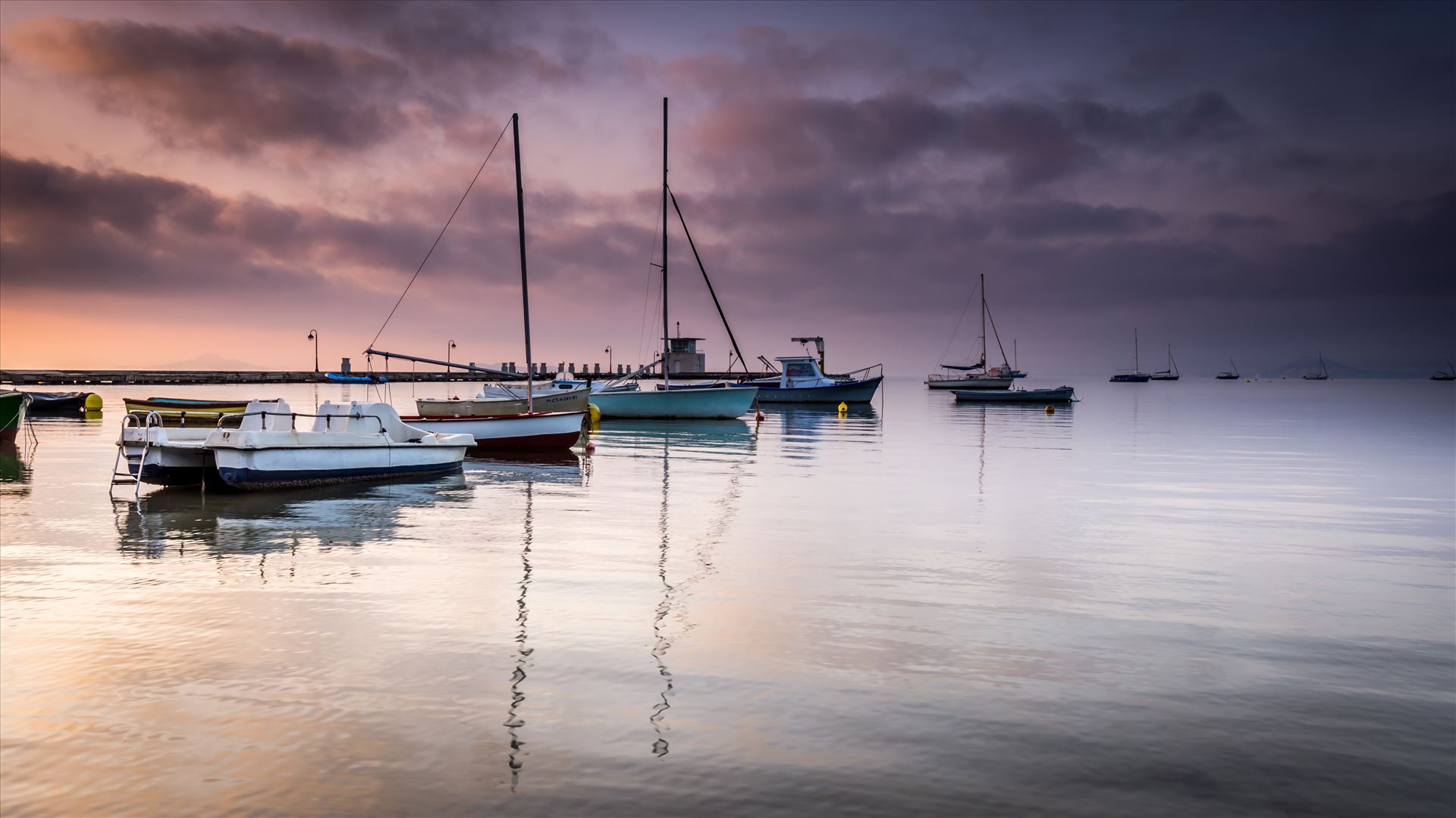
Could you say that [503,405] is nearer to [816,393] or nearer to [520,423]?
[520,423]

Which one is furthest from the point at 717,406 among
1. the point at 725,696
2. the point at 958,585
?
the point at 725,696

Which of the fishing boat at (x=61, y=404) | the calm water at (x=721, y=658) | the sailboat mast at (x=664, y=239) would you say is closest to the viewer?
the calm water at (x=721, y=658)

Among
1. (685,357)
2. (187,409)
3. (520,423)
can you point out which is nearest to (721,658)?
(520,423)

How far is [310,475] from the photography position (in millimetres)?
21547

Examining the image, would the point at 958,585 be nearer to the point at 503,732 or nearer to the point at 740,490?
the point at 503,732

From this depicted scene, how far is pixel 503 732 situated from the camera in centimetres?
679

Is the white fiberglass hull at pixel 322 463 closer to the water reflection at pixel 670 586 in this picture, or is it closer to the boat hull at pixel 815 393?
the water reflection at pixel 670 586

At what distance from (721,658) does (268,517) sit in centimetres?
1211

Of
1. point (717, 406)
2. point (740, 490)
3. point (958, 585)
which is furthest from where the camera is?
point (717, 406)

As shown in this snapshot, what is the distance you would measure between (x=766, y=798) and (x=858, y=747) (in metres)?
1.03

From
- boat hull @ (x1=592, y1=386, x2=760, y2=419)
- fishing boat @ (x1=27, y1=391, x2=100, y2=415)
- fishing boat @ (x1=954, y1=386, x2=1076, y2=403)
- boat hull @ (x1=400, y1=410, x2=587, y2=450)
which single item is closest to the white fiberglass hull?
boat hull @ (x1=400, y1=410, x2=587, y2=450)

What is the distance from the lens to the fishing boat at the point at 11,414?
34.3 meters

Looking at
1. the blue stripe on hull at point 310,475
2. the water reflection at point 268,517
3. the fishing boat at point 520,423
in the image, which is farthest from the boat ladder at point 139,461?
the fishing boat at point 520,423

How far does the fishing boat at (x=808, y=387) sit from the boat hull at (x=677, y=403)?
21.3 meters
